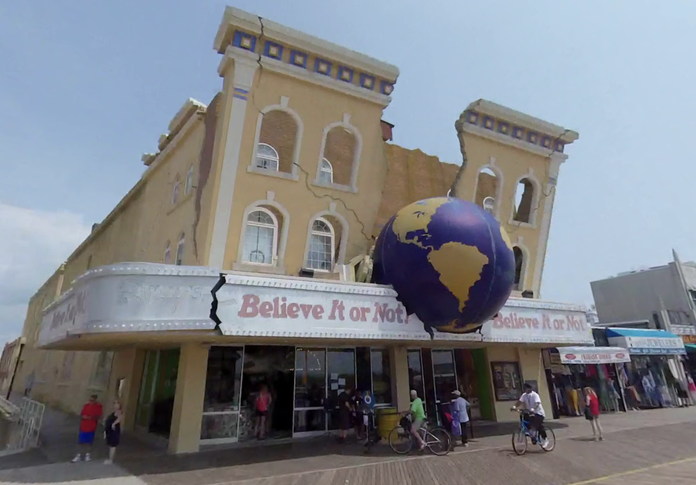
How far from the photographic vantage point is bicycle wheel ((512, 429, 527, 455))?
456 inches

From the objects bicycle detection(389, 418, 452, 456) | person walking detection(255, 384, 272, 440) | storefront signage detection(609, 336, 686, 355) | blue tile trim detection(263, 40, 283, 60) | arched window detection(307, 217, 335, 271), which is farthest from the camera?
storefront signage detection(609, 336, 686, 355)

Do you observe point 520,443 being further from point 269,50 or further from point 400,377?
point 269,50

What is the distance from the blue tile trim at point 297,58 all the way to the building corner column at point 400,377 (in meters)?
10.4

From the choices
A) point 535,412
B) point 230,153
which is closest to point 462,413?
point 535,412

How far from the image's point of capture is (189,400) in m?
12.1

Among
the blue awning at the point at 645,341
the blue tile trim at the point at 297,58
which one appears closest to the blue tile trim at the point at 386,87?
the blue tile trim at the point at 297,58

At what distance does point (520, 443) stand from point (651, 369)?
19.0 meters

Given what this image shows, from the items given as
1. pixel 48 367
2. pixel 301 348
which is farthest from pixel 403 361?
pixel 48 367

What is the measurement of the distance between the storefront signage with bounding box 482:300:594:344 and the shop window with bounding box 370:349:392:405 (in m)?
3.77

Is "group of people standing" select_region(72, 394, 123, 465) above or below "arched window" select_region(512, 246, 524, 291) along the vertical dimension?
below

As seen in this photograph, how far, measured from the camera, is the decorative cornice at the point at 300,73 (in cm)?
1336

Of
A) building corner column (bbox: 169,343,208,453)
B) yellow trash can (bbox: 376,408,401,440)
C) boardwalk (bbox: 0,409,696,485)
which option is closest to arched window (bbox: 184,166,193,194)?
building corner column (bbox: 169,343,208,453)

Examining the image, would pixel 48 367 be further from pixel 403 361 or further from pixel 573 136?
pixel 573 136

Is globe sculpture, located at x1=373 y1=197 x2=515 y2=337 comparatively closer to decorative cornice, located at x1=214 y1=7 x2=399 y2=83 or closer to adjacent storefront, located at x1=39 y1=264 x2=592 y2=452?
adjacent storefront, located at x1=39 y1=264 x2=592 y2=452
